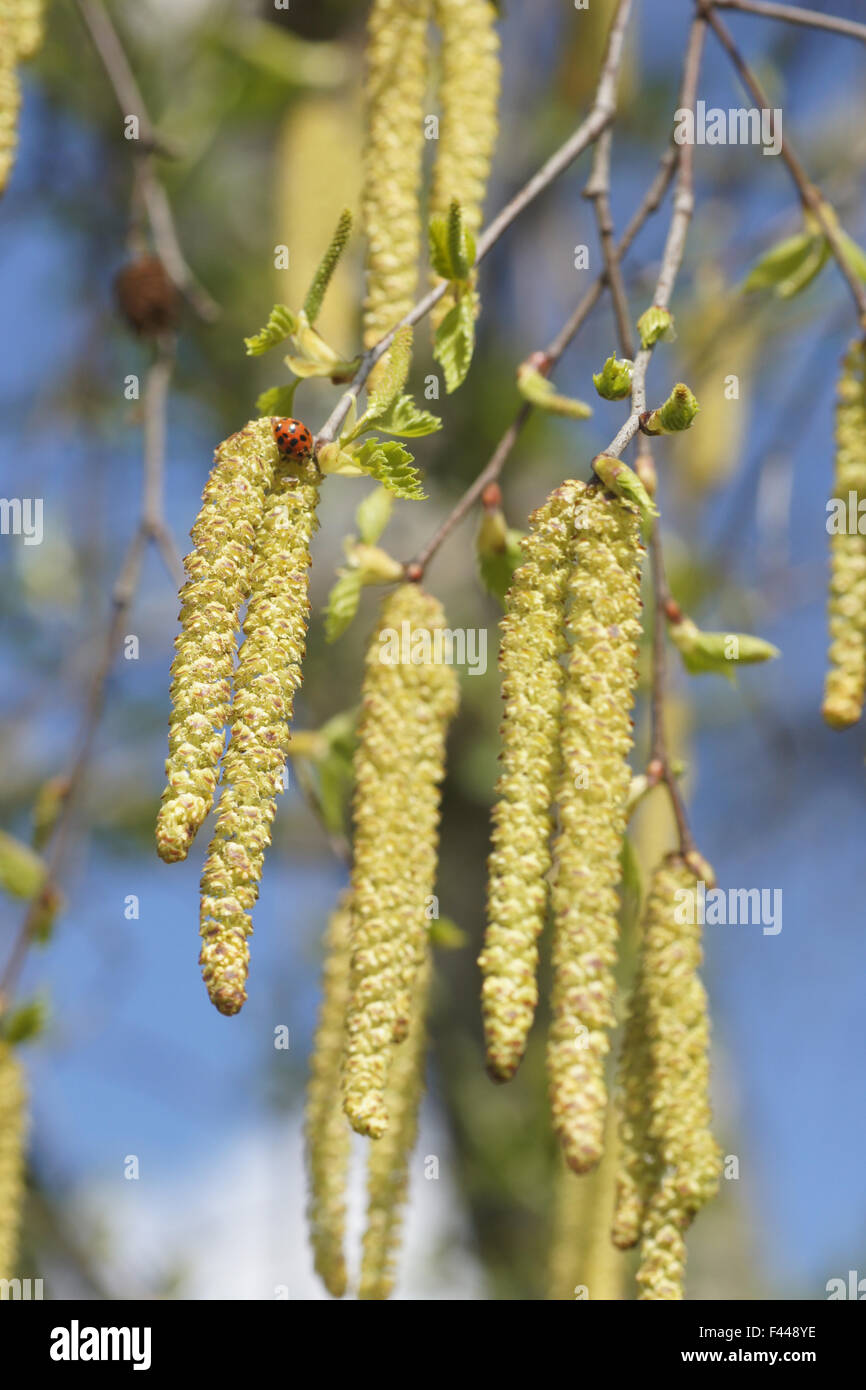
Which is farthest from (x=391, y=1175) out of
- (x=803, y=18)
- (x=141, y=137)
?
(x=141, y=137)

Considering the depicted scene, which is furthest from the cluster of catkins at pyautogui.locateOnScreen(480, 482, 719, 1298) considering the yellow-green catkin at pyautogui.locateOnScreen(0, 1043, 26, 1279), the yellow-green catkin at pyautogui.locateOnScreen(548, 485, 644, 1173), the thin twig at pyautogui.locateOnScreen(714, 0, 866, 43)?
the yellow-green catkin at pyautogui.locateOnScreen(0, 1043, 26, 1279)

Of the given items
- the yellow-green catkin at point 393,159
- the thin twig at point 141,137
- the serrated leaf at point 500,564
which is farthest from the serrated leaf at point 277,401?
the thin twig at point 141,137

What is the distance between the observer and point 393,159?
1076mm

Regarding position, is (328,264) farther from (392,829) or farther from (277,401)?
(392,829)

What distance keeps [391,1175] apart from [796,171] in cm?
90

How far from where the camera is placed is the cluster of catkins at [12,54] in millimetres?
1143

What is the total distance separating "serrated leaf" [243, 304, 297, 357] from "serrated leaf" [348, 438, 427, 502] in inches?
3.7

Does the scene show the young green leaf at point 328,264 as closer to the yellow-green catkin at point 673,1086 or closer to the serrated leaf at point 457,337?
the serrated leaf at point 457,337

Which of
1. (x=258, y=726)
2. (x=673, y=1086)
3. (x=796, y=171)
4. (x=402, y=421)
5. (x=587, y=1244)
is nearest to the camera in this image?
(x=258, y=726)

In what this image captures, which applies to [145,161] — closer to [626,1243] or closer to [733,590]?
[733,590]

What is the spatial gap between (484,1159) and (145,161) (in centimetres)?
198

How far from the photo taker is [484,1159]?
2.71 metres

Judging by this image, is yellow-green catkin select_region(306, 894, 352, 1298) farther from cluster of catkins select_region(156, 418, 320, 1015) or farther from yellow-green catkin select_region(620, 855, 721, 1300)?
cluster of catkins select_region(156, 418, 320, 1015)
